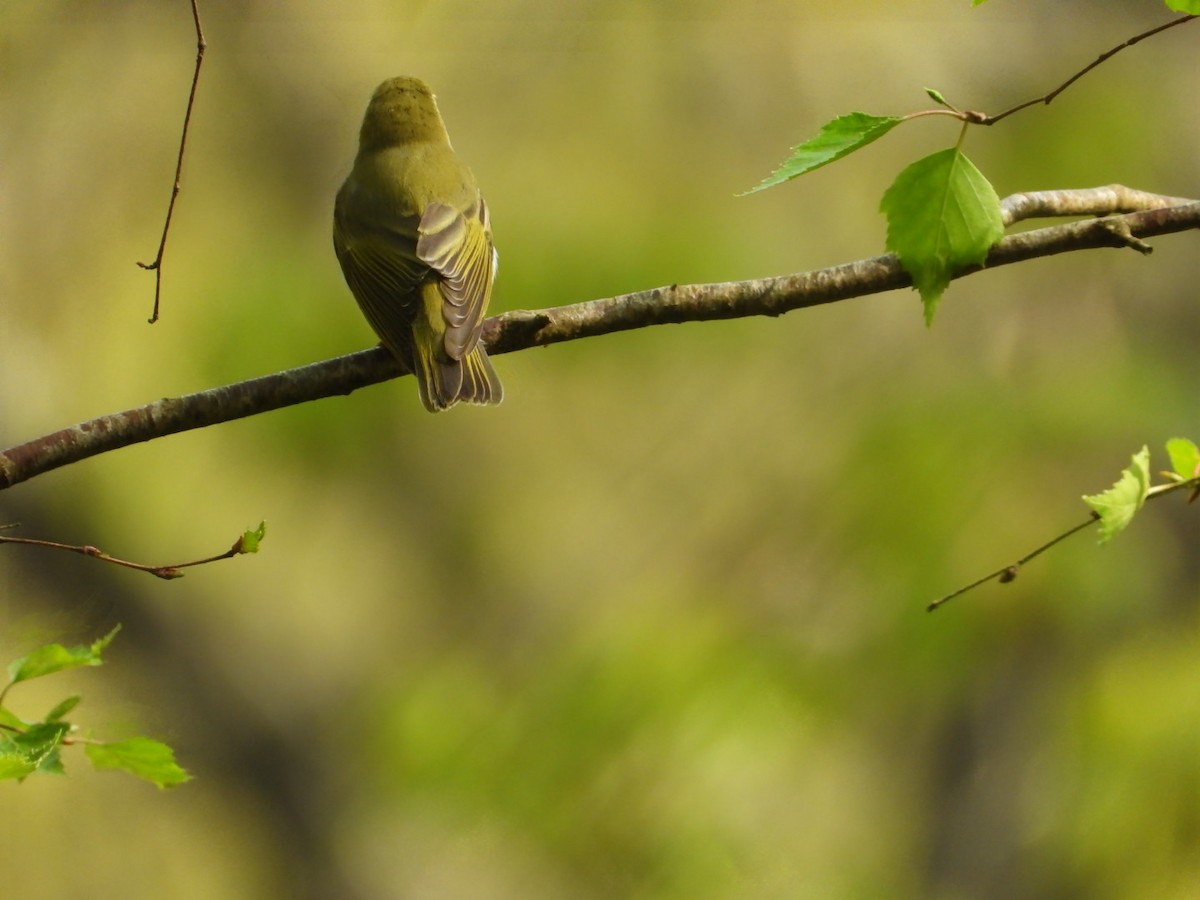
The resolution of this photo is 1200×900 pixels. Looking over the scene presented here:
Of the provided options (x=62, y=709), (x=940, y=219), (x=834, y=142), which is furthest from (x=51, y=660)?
(x=940, y=219)

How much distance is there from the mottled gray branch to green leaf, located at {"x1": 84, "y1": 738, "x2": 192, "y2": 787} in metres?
0.35

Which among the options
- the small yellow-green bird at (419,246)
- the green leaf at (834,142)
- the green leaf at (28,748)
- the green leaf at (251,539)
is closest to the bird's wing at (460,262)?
the small yellow-green bird at (419,246)

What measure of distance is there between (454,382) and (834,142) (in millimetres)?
1191

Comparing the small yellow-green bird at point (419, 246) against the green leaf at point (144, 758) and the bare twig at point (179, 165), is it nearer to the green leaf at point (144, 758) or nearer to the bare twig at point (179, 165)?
the bare twig at point (179, 165)

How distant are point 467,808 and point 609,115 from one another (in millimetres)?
3132

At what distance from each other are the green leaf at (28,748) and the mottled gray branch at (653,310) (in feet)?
1.15

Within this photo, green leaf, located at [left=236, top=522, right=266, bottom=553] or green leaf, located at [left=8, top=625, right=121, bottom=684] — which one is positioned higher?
green leaf, located at [left=236, top=522, right=266, bottom=553]

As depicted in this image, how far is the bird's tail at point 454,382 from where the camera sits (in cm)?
230

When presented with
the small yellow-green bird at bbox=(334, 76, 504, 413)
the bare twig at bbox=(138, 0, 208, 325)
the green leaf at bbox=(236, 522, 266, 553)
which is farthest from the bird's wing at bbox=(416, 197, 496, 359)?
the green leaf at bbox=(236, 522, 266, 553)

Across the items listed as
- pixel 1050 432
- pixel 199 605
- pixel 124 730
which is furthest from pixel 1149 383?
pixel 124 730

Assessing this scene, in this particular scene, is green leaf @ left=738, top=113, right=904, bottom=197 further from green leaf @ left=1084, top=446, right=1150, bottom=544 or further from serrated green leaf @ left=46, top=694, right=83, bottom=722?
serrated green leaf @ left=46, top=694, right=83, bottom=722

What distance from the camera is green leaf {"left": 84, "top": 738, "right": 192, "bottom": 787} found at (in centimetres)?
136

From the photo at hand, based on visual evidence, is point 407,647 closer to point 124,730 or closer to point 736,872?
point 736,872

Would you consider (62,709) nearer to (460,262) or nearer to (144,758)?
(144,758)
